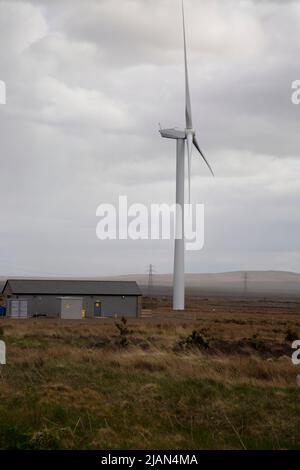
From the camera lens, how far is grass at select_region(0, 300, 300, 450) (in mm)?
10984

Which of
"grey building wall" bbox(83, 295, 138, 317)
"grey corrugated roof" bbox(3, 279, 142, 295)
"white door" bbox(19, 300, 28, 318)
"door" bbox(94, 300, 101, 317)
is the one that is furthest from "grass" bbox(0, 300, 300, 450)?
"grey building wall" bbox(83, 295, 138, 317)

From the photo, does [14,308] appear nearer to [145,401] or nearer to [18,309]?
[18,309]

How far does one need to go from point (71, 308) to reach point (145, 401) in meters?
43.6

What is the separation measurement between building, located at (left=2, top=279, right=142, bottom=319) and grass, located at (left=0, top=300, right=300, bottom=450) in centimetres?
3302

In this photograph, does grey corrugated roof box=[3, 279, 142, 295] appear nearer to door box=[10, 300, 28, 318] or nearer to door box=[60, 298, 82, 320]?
door box=[10, 300, 28, 318]

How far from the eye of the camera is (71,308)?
2251 inches

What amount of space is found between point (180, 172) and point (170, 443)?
5316cm

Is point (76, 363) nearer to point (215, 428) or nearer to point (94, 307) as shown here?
point (215, 428)

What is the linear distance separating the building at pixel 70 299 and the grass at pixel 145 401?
33.0 m

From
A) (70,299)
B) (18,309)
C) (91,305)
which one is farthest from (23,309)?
(91,305)

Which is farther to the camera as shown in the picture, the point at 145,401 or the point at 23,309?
the point at 23,309

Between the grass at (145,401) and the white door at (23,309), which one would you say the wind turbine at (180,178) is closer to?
the white door at (23,309)
